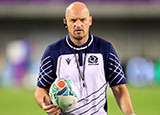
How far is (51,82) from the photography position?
5.77 metres

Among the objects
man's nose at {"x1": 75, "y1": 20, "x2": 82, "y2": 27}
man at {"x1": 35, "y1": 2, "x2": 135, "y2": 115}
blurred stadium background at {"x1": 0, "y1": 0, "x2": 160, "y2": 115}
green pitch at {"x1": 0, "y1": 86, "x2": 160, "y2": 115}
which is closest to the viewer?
man's nose at {"x1": 75, "y1": 20, "x2": 82, "y2": 27}

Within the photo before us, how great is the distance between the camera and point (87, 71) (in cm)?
566

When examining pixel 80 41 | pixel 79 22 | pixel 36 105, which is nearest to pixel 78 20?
pixel 79 22

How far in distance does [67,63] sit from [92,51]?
0.34m

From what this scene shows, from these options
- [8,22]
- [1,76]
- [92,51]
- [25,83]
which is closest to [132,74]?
[25,83]

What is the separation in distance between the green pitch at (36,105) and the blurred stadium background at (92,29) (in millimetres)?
3445

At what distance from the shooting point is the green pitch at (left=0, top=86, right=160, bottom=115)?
45.9 ft

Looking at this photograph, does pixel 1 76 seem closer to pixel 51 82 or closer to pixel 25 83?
pixel 25 83

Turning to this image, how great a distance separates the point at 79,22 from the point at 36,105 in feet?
36.6

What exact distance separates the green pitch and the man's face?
812 cm

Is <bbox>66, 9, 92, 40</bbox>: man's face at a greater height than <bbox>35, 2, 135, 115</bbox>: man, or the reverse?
<bbox>66, 9, 92, 40</bbox>: man's face

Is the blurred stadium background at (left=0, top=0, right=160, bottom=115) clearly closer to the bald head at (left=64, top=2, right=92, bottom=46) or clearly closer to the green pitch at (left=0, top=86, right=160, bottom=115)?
the green pitch at (left=0, top=86, right=160, bottom=115)

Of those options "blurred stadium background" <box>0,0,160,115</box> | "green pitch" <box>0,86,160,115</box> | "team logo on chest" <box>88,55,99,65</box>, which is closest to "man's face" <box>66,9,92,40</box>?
"team logo on chest" <box>88,55,99,65</box>

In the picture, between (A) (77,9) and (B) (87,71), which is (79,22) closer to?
(A) (77,9)
